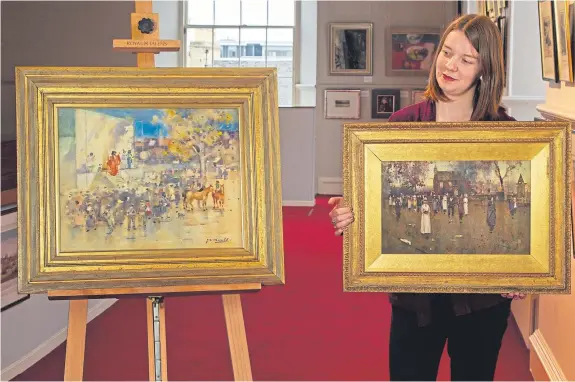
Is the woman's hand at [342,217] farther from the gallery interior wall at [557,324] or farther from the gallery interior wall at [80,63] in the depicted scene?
the gallery interior wall at [80,63]

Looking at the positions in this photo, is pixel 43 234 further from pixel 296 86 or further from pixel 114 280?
pixel 296 86

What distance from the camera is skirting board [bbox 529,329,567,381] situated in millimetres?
4426

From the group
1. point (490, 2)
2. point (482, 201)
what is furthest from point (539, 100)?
point (482, 201)

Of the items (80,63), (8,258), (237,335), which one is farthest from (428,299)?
(80,63)

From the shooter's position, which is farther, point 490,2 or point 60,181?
point 490,2

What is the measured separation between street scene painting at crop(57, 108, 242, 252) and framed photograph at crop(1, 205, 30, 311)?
2.32m

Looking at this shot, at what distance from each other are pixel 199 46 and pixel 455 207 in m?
12.5

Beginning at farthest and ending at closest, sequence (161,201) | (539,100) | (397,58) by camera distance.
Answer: (397,58) < (539,100) < (161,201)

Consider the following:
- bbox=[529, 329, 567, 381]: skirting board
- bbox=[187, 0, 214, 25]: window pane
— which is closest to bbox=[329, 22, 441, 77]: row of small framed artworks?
bbox=[187, 0, 214, 25]: window pane

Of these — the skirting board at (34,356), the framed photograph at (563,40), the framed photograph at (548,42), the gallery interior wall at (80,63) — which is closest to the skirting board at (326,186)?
the gallery interior wall at (80,63)

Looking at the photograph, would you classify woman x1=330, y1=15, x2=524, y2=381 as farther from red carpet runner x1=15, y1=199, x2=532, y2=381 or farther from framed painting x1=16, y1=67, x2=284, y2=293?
red carpet runner x1=15, y1=199, x2=532, y2=381

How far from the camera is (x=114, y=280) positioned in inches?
113

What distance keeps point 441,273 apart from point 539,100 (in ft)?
15.6

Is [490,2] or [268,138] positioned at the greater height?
[490,2]
